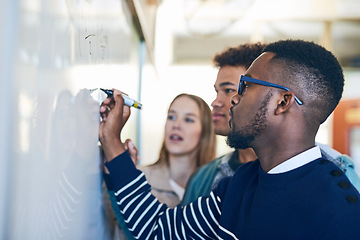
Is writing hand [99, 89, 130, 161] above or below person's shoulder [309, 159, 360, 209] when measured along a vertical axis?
above

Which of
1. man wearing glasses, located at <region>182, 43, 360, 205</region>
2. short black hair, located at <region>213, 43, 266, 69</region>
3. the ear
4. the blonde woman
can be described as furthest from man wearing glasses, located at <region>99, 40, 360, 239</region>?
the blonde woman

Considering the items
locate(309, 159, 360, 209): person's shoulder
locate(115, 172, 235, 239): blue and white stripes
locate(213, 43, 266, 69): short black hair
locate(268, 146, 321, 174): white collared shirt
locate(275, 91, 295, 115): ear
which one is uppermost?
locate(213, 43, 266, 69): short black hair

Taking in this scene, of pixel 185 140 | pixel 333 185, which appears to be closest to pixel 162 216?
pixel 333 185

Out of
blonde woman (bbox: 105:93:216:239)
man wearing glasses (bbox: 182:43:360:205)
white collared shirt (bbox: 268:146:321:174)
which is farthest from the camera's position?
blonde woman (bbox: 105:93:216:239)

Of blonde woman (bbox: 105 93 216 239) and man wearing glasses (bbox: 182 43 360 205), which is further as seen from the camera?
blonde woman (bbox: 105 93 216 239)

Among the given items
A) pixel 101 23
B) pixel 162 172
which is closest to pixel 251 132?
pixel 101 23

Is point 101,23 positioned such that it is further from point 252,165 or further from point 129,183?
point 252,165

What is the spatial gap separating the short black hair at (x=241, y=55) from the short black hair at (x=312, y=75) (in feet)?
1.46

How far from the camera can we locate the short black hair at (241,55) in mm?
1417

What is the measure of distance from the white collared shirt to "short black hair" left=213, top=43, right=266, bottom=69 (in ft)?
1.81

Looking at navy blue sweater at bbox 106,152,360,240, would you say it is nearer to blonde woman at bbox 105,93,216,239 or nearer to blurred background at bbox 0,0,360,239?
blurred background at bbox 0,0,360,239

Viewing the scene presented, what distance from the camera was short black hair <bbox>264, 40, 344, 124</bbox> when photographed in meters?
0.92

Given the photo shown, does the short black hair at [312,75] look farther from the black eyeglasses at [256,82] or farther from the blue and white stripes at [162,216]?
the blue and white stripes at [162,216]

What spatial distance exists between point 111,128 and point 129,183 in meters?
0.17
